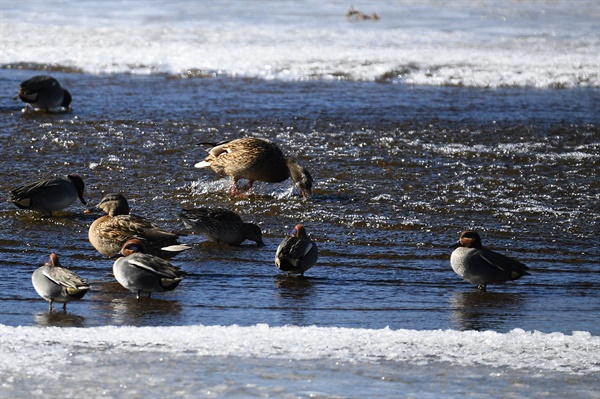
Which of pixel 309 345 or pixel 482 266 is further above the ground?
pixel 482 266

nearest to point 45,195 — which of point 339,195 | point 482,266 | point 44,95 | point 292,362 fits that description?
point 339,195

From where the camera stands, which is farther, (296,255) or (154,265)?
(296,255)

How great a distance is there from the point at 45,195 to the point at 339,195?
2.83 m

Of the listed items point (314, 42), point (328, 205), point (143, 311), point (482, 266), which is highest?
point (314, 42)

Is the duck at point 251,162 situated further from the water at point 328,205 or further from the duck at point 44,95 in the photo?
the duck at point 44,95

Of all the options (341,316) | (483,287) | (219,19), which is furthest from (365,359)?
(219,19)

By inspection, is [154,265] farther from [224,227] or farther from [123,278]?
[224,227]

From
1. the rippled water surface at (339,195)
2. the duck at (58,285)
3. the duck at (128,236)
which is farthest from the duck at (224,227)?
the duck at (58,285)

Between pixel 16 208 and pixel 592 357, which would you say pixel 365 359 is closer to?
pixel 592 357

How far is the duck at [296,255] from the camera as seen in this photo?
766 cm

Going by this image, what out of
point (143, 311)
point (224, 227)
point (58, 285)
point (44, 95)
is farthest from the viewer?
point (44, 95)

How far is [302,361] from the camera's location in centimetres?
584

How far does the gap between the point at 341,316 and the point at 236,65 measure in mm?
11381

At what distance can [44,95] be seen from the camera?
543 inches
